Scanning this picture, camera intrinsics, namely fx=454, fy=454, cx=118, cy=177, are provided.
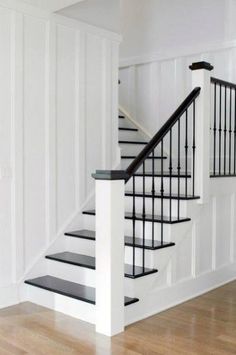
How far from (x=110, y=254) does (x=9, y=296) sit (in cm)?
118

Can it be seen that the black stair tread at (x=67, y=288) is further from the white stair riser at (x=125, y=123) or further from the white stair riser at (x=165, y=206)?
the white stair riser at (x=125, y=123)

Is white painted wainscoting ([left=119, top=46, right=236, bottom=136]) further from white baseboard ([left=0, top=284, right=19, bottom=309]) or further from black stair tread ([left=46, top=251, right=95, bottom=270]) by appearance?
white baseboard ([left=0, top=284, right=19, bottom=309])

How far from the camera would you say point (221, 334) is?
3193 millimetres

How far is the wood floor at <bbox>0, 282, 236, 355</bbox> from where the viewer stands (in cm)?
294

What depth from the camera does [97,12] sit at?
4.50 meters

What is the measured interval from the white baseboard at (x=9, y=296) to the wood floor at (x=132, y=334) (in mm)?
68

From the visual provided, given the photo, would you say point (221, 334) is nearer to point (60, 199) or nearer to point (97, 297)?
point (97, 297)

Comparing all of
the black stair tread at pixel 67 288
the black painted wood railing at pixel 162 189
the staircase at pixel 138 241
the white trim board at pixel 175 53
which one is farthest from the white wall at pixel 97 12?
the black stair tread at pixel 67 288

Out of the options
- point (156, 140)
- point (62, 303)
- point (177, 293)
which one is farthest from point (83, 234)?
point (156, 140)

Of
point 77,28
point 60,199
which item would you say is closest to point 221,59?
point 77,28

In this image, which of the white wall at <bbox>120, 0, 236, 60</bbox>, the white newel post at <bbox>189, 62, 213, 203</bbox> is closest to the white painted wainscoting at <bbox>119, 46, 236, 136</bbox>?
the white wall at <bbox>120, 0, 236, 60</bbox>

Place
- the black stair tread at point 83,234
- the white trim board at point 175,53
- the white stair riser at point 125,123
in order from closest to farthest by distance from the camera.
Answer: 1. the black stair tread at point 83,234
2. the white trim board at point 175,53
3. the white stair riser at point 125,123

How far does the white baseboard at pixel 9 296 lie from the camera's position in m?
3.76

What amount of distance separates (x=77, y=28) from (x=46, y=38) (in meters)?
0.42
